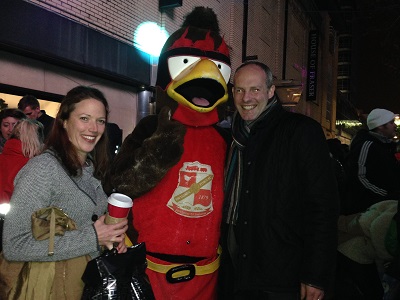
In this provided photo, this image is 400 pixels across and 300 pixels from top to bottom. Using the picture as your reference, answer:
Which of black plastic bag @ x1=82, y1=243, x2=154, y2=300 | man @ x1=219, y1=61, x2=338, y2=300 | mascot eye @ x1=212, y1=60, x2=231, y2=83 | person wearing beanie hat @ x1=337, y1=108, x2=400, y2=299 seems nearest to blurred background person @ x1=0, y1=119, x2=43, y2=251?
mascot eye @ x1=212, y1=60, x2=231, y2=83

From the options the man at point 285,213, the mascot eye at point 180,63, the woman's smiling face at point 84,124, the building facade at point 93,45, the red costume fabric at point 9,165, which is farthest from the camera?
the building facade at point 93,45

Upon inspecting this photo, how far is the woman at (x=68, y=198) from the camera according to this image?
6.09 feet

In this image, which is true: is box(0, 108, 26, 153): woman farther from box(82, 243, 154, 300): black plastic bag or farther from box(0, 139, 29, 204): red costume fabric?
box(82, 243, 154, 300): black plastic bag

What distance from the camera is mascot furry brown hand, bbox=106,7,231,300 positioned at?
249 centimetres

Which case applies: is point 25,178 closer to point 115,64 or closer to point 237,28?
point 115,64

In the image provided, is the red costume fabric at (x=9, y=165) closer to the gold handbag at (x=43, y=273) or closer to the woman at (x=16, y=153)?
the woman at (x=16, y=153)

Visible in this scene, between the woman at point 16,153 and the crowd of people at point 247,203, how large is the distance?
1.57m

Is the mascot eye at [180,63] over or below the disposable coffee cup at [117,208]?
over

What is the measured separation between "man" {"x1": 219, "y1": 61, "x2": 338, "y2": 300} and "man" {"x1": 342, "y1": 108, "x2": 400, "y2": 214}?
6.81 feet

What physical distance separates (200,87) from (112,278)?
5.11ft

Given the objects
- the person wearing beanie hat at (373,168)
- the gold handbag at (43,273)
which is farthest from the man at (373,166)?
the gold handbag at (43,273)

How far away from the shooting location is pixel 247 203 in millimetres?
2428

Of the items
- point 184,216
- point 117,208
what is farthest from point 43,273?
point 184,216

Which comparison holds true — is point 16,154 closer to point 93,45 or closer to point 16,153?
point 16,153
